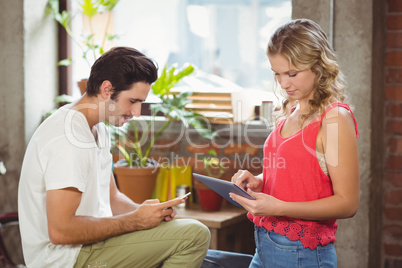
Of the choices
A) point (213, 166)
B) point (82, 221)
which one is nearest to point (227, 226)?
point (213, 166)

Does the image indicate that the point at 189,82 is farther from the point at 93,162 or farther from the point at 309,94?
the point at 309,94

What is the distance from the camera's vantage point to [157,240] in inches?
80.9

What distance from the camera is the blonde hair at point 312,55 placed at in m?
1.69

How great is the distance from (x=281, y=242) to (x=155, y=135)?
5.24ft

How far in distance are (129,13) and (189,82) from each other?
0.65m

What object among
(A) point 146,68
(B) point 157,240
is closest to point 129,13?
(A) point 146,68

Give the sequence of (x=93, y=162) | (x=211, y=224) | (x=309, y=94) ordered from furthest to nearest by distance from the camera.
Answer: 1. (x=211, y=224)
2. (x=93, y=162)
3. (x=309, y=94)

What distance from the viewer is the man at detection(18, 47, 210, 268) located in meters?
1.92

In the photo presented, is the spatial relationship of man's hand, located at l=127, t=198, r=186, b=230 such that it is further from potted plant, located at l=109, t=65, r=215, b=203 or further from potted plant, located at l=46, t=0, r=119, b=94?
potted plant, located at l=46, t=0, r=119, b=94

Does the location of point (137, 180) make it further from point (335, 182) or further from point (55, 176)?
point (335, 182)

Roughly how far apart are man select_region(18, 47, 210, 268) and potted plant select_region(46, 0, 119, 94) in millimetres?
1040

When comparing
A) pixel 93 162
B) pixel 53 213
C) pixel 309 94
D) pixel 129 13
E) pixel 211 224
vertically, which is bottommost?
pixel 211 224

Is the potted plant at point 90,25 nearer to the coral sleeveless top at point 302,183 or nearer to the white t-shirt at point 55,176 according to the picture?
the white t-shirt at point 55,176

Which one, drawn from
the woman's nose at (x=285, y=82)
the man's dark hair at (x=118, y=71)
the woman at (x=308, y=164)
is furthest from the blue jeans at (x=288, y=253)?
the man's dark hair at (x=118, y=71)
